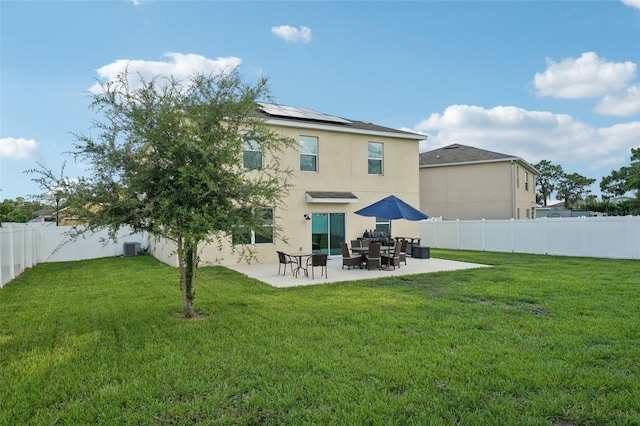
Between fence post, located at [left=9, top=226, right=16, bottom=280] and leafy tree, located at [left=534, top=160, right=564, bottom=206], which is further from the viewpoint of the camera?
leafy tree, located at [left=534, top=160, right=564, bottom=206]

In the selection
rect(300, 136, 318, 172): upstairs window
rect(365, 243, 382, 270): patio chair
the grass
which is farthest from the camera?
rect(300, 136, 318, 172): upstairs window

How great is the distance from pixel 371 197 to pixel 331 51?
6.78 metres

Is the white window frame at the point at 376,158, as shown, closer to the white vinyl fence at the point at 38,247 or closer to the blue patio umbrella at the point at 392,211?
the blue patio umbrella at the point at 392,211

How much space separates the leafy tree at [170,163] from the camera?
5977mm

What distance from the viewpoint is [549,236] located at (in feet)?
57.0

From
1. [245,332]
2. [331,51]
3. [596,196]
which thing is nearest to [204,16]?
[331,51]

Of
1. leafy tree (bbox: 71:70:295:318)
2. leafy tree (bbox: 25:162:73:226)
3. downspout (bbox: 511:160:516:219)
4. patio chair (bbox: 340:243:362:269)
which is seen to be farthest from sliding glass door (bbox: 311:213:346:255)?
downspout (bbox: 511:160:516:219)

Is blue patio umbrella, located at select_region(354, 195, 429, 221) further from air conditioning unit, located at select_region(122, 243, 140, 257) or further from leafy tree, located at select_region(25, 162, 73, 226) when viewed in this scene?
air conditioning unit, located at select_region(122, 243, 140, 257)

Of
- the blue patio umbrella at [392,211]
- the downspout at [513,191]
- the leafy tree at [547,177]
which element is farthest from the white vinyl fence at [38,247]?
the leafy tree at [547,177]

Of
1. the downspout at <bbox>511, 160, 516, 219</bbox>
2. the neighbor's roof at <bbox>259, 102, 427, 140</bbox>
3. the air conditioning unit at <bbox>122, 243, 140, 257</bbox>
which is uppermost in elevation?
the neighbor's roof at <bbox>259, 102, 427, 140</bbox>

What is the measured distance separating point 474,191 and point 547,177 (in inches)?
1287

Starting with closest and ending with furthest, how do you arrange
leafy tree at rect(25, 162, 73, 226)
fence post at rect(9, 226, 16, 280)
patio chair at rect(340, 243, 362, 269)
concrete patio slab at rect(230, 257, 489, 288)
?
leafy tree at rect(25, 162, 73, 226), concrete patio slab at rect(230, 257, 489, 288), fence post at rect(9, 226, 16, 280), patio chair at rect(340, 243, 362, 269)

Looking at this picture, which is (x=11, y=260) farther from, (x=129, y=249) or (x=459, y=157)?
(x=459, y=157)

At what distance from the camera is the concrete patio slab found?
1067 centimetres
